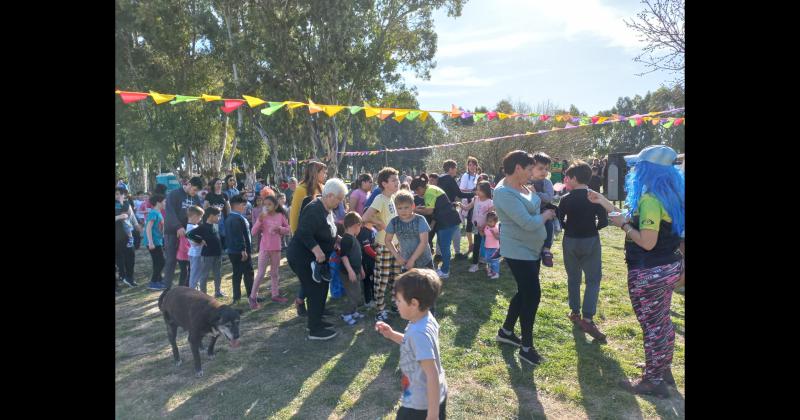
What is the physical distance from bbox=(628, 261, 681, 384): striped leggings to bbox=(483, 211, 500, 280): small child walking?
11.2ft

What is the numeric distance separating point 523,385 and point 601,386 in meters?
0.64

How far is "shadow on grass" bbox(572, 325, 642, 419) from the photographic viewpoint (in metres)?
3.21

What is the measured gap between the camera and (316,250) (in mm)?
4305

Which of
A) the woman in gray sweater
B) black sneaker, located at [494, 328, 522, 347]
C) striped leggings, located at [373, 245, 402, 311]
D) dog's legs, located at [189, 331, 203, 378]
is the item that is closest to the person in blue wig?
the woman in gray sweater

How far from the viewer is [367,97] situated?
20734 mm

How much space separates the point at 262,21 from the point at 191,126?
6.73 metres

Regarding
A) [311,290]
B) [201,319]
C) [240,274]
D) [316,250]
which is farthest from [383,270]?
[240,274]

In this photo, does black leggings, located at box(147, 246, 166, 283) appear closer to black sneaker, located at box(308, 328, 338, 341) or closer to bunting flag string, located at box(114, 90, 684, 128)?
bunting flag string, located at box(114, 90, 684, 128)

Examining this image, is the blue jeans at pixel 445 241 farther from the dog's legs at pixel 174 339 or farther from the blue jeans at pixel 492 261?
the dog's legs at pixel 174 339

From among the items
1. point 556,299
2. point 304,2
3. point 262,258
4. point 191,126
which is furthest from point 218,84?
point 556,299

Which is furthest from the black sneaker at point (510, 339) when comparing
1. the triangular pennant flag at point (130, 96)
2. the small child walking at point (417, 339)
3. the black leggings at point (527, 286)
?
the triangular pennant flag at point (130, 96)

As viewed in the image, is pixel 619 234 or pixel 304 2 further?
pixel 304 2

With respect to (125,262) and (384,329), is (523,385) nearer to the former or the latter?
(384,329)
